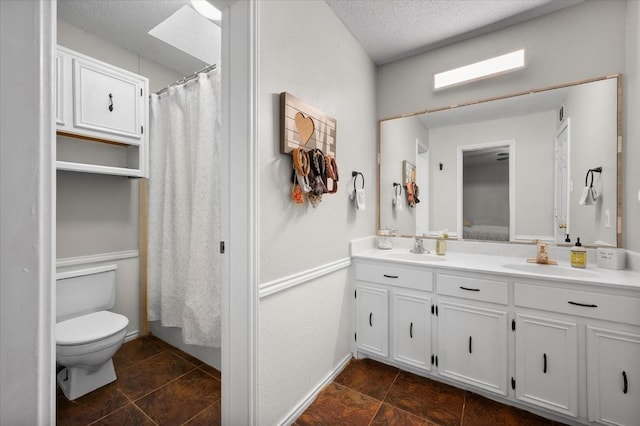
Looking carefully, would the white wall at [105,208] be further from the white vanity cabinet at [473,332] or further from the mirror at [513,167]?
the white vanity cabinet at [473,332]

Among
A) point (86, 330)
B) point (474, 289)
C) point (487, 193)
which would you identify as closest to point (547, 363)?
point (474, 289)

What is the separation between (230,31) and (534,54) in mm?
2064

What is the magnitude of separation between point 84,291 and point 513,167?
128 inches

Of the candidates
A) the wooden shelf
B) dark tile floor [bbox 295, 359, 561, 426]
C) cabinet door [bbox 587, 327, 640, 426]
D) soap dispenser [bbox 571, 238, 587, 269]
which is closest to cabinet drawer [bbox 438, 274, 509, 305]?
cabinet door [bbox 587, 327, 640, 426]

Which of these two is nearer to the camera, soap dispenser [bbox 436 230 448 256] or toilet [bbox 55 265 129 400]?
toilet [bbox 55 265 129 400]

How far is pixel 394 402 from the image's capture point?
5.53ft

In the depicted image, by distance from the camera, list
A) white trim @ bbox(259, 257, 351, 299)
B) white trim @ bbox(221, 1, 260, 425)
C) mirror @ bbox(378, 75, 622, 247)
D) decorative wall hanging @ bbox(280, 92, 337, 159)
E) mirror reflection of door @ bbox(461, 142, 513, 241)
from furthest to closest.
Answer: mirror reflection of door @ bbox(461, 142, 513, 241) → mirror @ bbox(378, 75, 622, 247) → decorative wall hanging @ bbox(280, 92, 337, 159) → white trim @ bbox(259, 257, 351, 299) → white trim @ bbox(221, 1, 260, 425)

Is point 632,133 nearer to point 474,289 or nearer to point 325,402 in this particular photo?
point 474,289

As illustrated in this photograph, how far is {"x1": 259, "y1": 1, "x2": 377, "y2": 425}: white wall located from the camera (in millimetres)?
1383

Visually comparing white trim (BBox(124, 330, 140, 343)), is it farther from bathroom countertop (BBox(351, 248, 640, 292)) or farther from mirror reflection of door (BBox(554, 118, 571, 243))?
mirror reflection of door (BBox(554, 118, 571, 243))

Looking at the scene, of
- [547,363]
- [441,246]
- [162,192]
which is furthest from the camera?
[162,192]

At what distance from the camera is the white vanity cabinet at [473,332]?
5.40 ft

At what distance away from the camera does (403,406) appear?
1.65 meters

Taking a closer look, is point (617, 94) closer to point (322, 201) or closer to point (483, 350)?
point (483, 350)
